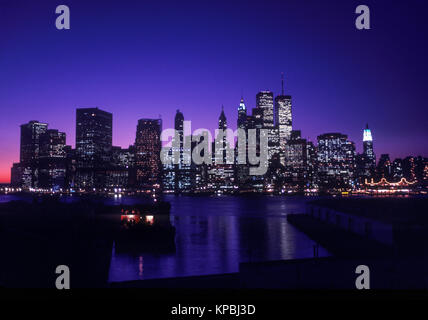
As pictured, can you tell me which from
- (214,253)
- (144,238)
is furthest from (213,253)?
(144,238)

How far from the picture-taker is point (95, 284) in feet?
37.6

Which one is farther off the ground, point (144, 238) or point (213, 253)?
point (144, 238)

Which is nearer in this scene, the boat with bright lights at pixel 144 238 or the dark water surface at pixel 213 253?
the dark water surface at pixel 213 253

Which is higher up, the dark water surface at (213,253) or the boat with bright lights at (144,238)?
the boat with bright lights at (144,238)

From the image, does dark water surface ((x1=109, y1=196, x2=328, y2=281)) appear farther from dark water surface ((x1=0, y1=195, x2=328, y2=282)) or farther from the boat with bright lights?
the boat with bright lights

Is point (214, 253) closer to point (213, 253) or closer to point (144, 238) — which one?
point (213, 253)

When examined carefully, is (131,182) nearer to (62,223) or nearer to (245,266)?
(62,223)

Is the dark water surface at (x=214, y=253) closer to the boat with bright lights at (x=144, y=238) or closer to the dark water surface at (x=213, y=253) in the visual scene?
the dark water surface at (x=213, y=253)

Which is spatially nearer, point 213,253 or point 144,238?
point 213,253

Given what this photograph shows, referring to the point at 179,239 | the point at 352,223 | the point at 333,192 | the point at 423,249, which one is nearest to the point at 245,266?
the point at 423,249

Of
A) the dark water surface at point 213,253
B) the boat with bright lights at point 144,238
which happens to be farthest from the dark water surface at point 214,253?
the boat with bright lights at point 144,238

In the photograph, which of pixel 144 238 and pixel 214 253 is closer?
pixel 214 253
